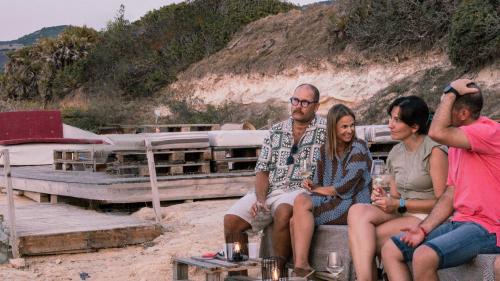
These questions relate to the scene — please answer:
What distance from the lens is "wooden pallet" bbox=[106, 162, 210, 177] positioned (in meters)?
11.8

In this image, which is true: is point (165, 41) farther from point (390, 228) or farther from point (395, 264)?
point (395, 264)

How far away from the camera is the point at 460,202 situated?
4.64m

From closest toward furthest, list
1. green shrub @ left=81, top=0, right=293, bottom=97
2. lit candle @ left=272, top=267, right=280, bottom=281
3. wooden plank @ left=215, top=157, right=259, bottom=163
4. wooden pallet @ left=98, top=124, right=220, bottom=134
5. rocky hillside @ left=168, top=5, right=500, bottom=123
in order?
lit candle @ left=272, top=267, right=280, bottom=281 → wooden plank @ left=215, top=157, right=259, bottom=163 → rocky hillside @ left=168, top=5, right=500, bottom=123 → wooden pallet @ left=98, top=124, right=220, bottom=134 → green shrub @ left=81, top=0, right=293, bottom=97

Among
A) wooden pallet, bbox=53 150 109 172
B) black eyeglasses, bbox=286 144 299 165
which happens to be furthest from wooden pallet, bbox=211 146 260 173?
black eyeglasses, bbox=286 144 299 165

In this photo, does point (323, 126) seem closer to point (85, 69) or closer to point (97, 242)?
point (97, 242)

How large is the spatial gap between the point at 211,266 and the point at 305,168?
1.10 meters

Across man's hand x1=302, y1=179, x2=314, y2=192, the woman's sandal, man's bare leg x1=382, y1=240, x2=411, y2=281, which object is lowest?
the woman's sandal

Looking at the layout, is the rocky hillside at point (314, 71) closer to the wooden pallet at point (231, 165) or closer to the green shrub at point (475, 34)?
the green shrub at point (475, 34)

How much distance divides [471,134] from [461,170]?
26cm

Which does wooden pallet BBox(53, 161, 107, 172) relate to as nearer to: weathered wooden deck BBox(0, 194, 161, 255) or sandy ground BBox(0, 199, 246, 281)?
weathered wooden deck BBox(0, 194, 161, 255)

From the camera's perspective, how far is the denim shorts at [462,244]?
14.6ft

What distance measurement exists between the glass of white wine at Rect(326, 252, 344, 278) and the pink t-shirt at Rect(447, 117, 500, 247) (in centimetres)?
96

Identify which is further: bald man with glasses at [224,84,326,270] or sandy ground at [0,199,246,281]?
sandy ground at [0,199,246,281]

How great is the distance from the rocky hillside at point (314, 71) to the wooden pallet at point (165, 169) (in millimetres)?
5520
